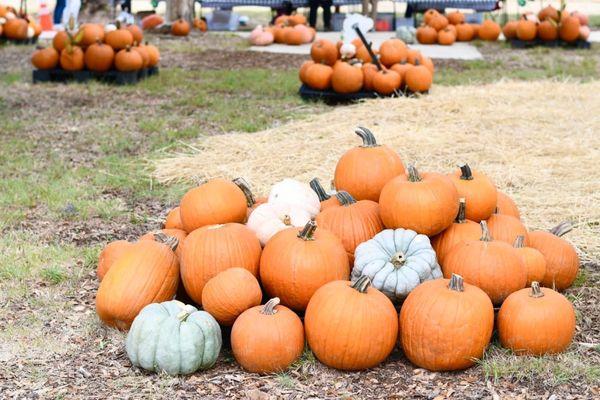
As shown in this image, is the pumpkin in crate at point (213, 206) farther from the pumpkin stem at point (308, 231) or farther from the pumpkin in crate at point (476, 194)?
the pumpkin in crate at point (476, 194)

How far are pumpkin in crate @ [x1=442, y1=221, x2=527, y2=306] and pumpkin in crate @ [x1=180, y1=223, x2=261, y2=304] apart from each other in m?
0.93

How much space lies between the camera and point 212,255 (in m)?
4.18

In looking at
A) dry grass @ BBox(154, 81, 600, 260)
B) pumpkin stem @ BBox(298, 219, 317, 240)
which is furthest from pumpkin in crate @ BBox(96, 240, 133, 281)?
dry grass @ BBox(154, 81, 600, 260)

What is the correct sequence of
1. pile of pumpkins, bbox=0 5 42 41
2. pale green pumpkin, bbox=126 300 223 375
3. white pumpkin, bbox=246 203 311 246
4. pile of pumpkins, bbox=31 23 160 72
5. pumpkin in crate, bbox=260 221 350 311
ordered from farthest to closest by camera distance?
pile of pumpkins, bbox=0 5 42 41 → pile of pumpkins, bbox=31 23 160 72 → white pumpkin, bbox=246 203 311 246 → pumpkin in crate, bbox=260 221 350 311 → pale green pumpkin, bbox=126 300 223 375

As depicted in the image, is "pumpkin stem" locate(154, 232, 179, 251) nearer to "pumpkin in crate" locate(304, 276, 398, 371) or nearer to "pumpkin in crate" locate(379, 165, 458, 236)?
"pumpkin in crate" locate(304, 276, 398, 371)

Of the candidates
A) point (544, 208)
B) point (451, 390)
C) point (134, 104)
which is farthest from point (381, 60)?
point (451, 390)

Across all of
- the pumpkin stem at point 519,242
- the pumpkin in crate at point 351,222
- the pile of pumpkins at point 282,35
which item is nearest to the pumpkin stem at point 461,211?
the pumpkin stem at point 519,242

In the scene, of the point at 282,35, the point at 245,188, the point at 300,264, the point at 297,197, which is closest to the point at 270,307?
the point at 300,264

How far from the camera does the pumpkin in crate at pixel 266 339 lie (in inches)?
149

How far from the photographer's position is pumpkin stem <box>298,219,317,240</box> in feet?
13.5

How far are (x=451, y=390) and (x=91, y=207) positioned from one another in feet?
11.4

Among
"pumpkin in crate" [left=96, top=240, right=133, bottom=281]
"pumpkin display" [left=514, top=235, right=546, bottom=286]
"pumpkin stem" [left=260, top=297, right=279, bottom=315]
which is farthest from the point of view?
"pumpkin in crate" [left=96, top=240, right=133, bottom=281]

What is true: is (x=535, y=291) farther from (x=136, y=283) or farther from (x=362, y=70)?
(x=362, y=70)

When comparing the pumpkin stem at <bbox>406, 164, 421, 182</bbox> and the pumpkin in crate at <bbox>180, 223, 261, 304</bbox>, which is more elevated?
the pumpkin stem at <bbox>406, 164, 421, 182</bbox>
